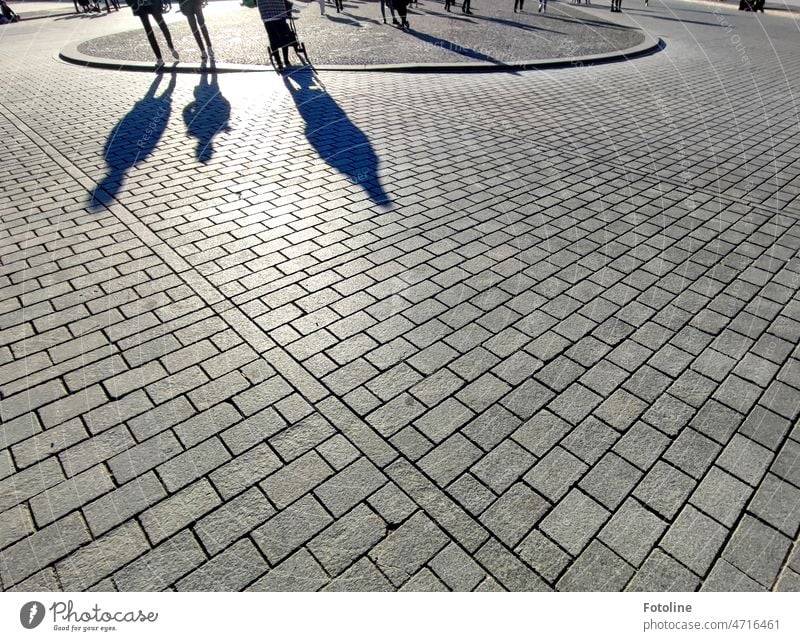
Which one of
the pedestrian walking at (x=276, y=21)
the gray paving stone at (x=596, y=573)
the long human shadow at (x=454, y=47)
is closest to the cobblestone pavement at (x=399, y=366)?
the gray paving stone at (x=596, y=573)

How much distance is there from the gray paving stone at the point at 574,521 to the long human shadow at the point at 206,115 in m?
6.51

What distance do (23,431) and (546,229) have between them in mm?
4713

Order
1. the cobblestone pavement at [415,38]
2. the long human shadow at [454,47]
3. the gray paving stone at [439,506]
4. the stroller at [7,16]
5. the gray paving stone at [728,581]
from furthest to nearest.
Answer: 1. the stroller at [7,16]
2. the cobblestone pavement at [415,38]
3. the long human shadow at [454,47]
4. the gray paving stone at [439,506]
5. the gray paving stone at [728,581]

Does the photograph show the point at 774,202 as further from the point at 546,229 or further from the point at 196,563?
the point at 196,563

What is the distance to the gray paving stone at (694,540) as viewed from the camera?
261 cm

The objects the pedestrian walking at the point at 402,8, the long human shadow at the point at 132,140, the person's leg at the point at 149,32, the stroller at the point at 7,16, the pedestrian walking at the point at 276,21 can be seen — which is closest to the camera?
the long human shadow at the point at 132,140

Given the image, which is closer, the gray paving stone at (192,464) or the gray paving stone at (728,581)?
the gray paving stone at (728,581)

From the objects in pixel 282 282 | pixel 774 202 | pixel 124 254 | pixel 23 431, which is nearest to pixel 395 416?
pixel 282 282

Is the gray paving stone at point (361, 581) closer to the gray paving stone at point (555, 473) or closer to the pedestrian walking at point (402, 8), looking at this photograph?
the gray paving stone at point (555, 473)

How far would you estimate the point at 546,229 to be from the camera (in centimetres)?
546

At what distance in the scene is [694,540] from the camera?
2695mm

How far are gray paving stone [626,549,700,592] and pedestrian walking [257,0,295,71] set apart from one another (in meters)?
11.8

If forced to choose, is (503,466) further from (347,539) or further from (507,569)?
(347,539)

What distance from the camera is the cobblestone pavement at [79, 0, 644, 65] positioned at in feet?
43.6
